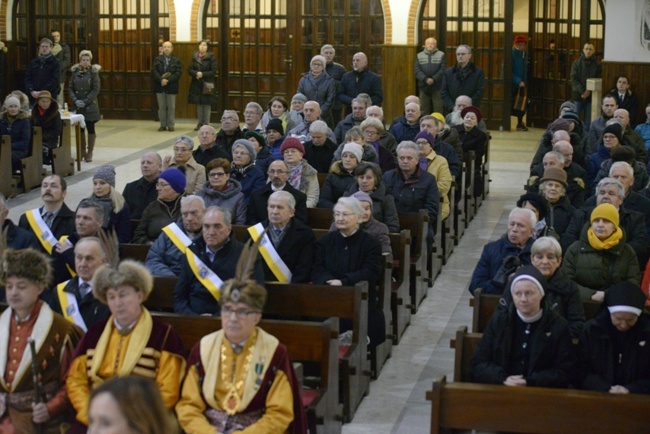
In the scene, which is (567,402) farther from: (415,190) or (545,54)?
(545,54)

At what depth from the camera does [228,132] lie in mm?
11594

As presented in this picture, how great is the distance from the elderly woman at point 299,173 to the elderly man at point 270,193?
73 centimetres

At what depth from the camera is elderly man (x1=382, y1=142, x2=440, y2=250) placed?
31.5 ft

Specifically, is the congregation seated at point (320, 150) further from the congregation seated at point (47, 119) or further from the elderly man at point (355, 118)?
the congregation seated at point (47, 119)

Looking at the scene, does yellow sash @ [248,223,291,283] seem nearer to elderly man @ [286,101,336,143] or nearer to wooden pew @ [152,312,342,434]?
wooden pew @ [152,312,342,434]

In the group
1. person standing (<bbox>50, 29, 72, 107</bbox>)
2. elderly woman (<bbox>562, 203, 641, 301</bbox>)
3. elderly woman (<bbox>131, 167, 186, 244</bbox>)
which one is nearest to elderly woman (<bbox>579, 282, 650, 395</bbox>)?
elderly woman (<bbox>562, 203, 641, 301</bbox>)

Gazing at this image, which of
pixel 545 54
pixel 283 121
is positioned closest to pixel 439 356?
pixel 283 121

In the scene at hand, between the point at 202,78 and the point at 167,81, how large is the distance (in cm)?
58

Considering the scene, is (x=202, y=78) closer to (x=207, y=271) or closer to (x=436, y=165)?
(x=436, y=165)

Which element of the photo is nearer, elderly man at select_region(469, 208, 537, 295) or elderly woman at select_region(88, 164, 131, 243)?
elderly man at select_region(469, 208, 537, 295)

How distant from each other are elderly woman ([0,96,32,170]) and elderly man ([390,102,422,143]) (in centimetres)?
437

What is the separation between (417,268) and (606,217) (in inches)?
79.7

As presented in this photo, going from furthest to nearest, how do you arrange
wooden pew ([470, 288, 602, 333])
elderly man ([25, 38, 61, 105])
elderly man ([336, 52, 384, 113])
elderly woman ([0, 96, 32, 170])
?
elderly man ([25, 38, 61, 105]) → elderly man ([336, 52, 384, 113]) → elderly woman ([0, 96, 32, 170]) → wooden pew ([470, 288, 602, 333])

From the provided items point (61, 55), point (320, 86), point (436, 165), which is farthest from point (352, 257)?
point (61, 55)
